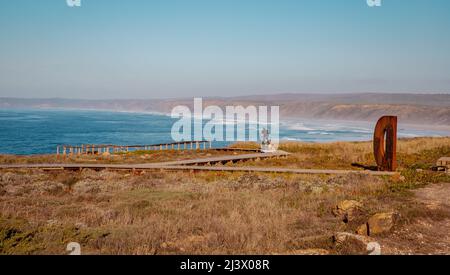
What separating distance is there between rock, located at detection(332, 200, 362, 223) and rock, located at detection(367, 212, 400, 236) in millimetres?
1001

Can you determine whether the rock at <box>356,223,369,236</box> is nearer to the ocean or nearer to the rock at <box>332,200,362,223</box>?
the rock at <box>332,200,362,223</box>

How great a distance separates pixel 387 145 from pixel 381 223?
13298 millimetres

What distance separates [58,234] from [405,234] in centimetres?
774

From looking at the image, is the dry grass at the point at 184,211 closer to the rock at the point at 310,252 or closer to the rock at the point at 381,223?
the rock at the point at 310,252

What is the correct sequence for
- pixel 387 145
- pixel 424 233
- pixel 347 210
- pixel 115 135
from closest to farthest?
pixel 424 233, pixel 347 210, pixel 387 145, pixel 115 135

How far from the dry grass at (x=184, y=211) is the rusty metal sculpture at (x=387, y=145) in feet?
5.29

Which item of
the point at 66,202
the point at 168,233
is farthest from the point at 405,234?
the point at 66,202

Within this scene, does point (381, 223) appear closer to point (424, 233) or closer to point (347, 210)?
point (424, 233)

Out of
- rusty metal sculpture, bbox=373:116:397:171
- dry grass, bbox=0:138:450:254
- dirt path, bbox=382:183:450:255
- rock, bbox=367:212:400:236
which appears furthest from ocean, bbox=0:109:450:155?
rock, bbox=367:212:400:236

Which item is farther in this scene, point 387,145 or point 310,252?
point 387,145

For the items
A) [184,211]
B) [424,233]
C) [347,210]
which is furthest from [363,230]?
[184,211]

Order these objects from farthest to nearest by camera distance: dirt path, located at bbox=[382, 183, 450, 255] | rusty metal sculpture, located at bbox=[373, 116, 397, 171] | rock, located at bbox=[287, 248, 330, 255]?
1. rusty metal sculpture, located at bbox=[373, 116, 397, 171]
2. dirt path, located at bbox=[382, 183, 450, 255]
3. rock, located at bbox=[287, 248, 330, 255]

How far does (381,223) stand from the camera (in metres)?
9.20

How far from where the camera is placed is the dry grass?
26.9 ft
